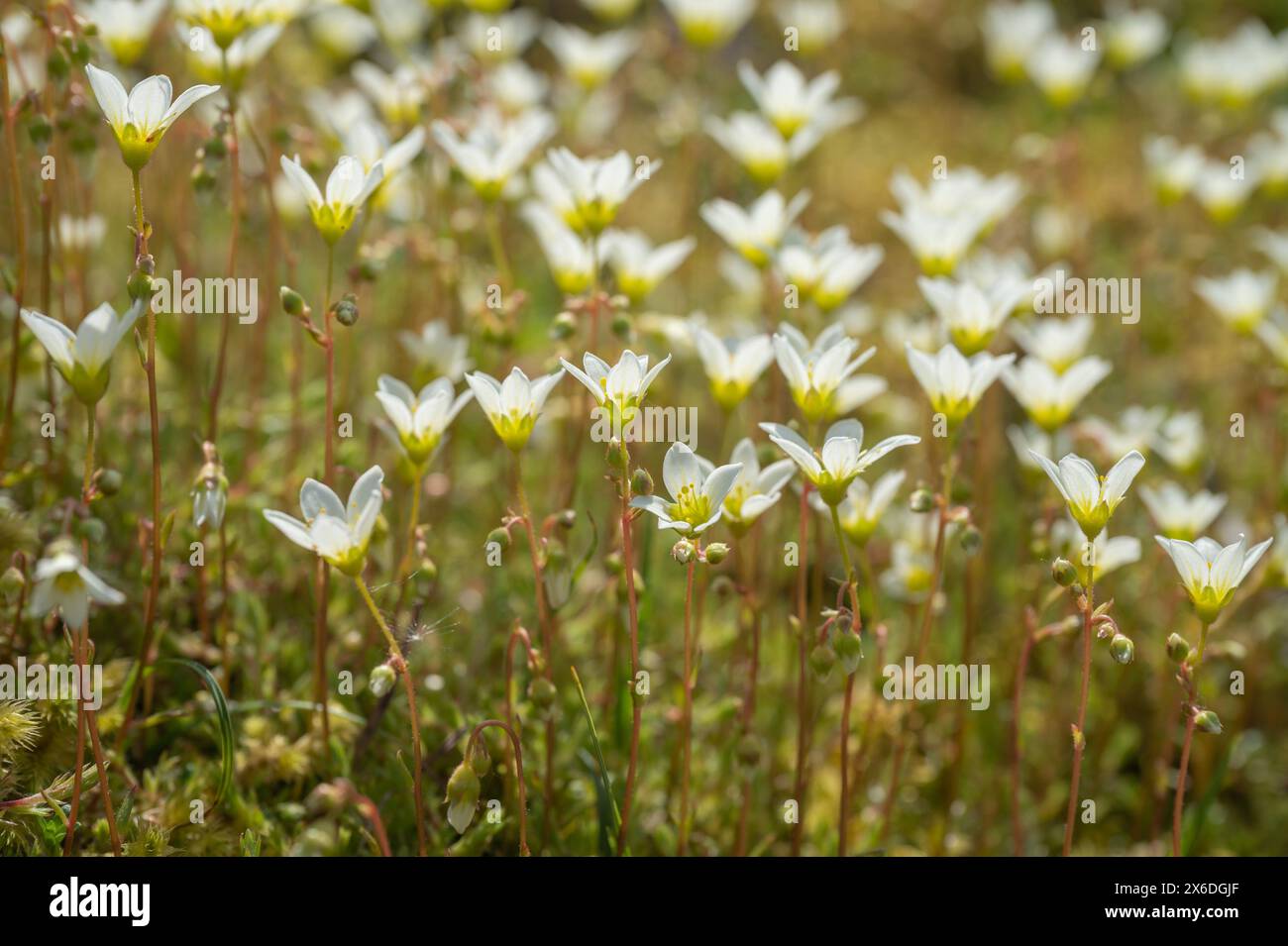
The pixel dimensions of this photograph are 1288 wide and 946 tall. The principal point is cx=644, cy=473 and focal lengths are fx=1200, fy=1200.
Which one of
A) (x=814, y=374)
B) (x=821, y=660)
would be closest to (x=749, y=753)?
(x=821, y=660)

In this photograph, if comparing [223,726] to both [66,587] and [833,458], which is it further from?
[833,458]

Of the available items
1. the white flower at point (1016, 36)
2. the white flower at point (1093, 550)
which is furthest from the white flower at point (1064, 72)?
the white flower at point (1093, 550)

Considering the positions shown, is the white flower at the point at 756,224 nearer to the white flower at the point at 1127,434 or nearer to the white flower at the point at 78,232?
the white flower at the point at 1127,434

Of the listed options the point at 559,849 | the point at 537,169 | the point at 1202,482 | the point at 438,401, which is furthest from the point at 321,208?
the point at 1202,482

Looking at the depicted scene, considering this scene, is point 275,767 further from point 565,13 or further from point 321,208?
point 565,13

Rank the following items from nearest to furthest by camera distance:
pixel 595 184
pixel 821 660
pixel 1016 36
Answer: pixel 821 660
pixel 595 184
pixel 1016 36

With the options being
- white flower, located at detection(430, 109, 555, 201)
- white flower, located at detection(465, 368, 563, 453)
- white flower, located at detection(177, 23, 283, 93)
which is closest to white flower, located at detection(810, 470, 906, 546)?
white flower, located at detection(465, 368, 563, 453)

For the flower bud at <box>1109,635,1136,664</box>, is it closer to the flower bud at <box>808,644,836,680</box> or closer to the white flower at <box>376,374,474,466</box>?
the flower bud at <box>808,644,836,680</box>
